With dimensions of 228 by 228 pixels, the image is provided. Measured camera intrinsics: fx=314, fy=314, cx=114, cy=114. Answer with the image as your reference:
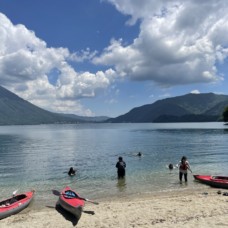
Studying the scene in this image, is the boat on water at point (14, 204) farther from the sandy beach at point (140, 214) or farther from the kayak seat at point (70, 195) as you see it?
the kayak seat at point (70, 195)

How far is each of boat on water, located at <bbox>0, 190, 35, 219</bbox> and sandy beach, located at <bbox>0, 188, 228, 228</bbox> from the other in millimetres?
330

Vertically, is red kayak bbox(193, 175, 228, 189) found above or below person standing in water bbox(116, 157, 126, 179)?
below

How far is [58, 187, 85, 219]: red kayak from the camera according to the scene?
18938 millimetres

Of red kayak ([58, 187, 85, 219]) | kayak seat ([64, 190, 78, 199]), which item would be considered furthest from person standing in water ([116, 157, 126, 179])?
kayak seat ([64, 190, 78, 199])

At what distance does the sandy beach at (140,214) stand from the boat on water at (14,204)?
13.0 inches

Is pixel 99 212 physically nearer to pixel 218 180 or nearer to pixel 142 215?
pixel 142 215

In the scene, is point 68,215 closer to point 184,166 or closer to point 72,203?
point 72,203

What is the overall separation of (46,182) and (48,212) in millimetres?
12676

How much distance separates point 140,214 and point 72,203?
4.49 m

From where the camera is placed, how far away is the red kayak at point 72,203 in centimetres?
1894

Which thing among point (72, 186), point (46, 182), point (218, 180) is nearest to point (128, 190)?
point (72, 186)

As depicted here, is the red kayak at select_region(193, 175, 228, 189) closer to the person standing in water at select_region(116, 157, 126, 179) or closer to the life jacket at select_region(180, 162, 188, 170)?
the life jacket at select_region(180, 162, 188, 170)

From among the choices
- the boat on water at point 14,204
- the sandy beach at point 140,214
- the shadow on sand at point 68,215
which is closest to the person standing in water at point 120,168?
the sandy beach at point 140,214

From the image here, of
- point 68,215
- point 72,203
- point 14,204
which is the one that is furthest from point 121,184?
point 14,204
